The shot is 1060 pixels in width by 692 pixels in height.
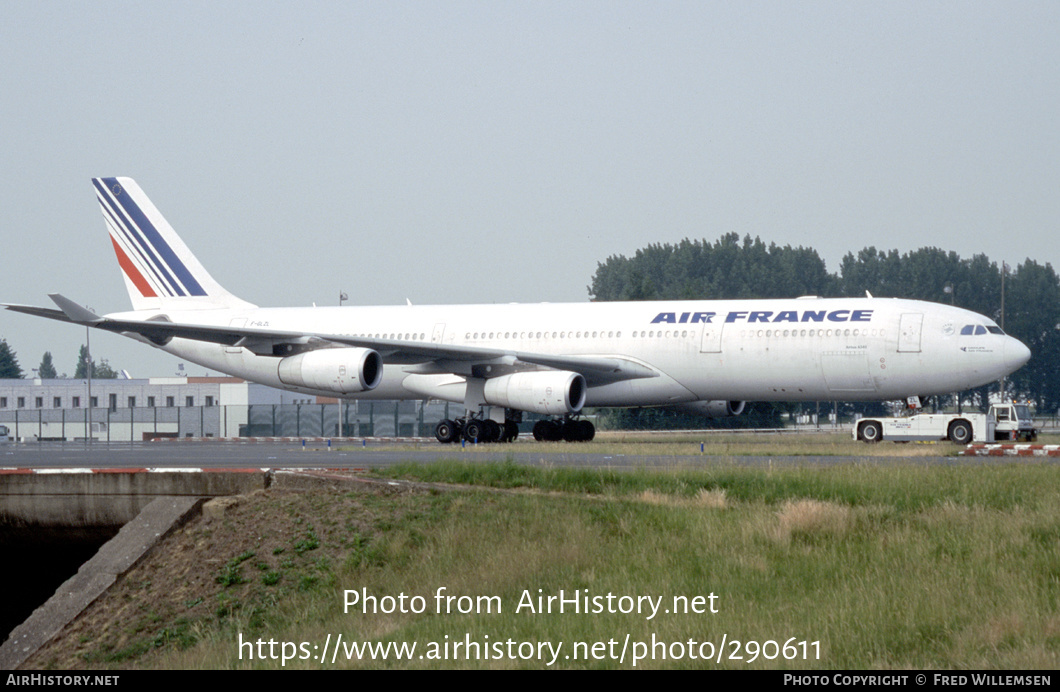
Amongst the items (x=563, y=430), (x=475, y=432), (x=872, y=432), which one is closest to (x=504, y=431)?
(x=475, y=432)

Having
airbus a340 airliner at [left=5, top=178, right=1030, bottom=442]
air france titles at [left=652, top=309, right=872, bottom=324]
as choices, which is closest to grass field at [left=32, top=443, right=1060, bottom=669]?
airbus a340 airliner at [left=5, top=178, right=1030, bottom=442]

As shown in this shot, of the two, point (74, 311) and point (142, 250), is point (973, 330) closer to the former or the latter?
point (74, 311)

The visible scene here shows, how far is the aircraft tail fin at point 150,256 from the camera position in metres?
39.4

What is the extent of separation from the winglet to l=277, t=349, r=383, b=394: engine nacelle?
5152mm

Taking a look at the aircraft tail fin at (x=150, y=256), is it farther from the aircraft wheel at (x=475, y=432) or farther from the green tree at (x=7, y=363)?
the green tree at (x=7, y=363)

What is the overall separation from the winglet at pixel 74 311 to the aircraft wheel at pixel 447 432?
9450 mm

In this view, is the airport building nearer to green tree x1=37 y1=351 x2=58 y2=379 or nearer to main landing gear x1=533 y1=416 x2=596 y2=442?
main landing gear x1=533 y1=416 x2=596 y2=442

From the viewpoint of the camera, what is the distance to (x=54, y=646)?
12.8 meters

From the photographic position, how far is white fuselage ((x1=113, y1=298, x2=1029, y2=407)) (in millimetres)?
29516

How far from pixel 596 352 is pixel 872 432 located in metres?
8.58

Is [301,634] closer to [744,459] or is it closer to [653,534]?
[653,534]

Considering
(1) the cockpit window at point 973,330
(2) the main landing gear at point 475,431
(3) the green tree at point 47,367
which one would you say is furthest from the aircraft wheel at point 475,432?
(3) the green tree at point 47,367

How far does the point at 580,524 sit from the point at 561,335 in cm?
2101
